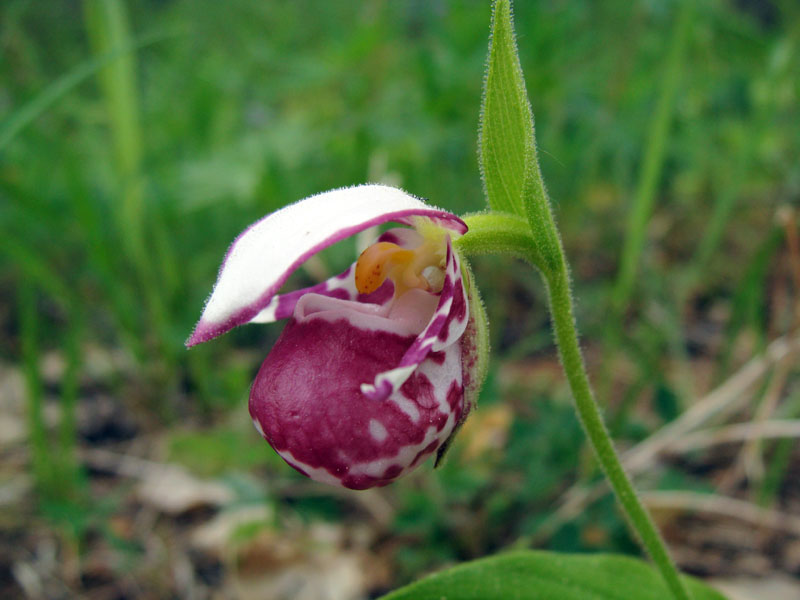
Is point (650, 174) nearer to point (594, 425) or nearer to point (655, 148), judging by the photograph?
point (655, 148)

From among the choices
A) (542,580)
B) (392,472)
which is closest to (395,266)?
(392,472)

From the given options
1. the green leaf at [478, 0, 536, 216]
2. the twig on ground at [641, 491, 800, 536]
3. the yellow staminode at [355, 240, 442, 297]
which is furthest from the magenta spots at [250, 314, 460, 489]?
the twig on ground at [641, 491, 800, 536]

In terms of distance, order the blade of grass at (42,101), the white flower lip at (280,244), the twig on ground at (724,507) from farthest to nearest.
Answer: the twig on ground at (724,507)
the blade of grass at (42,101)
the white flower lip at (280,244)

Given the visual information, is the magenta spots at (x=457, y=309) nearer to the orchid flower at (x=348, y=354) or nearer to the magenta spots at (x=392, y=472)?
the orchid flower at (x=348, y=354)

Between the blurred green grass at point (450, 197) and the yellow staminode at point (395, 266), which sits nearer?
the yellow staminode at point (395, 266)

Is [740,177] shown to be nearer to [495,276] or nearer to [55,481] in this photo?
[495,276]

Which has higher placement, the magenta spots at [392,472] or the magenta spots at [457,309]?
the magenta spots at [457,309]

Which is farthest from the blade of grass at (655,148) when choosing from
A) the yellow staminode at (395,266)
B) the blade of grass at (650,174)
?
the yellow staminode at (395,266)

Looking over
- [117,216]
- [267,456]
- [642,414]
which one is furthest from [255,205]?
[642,414]
